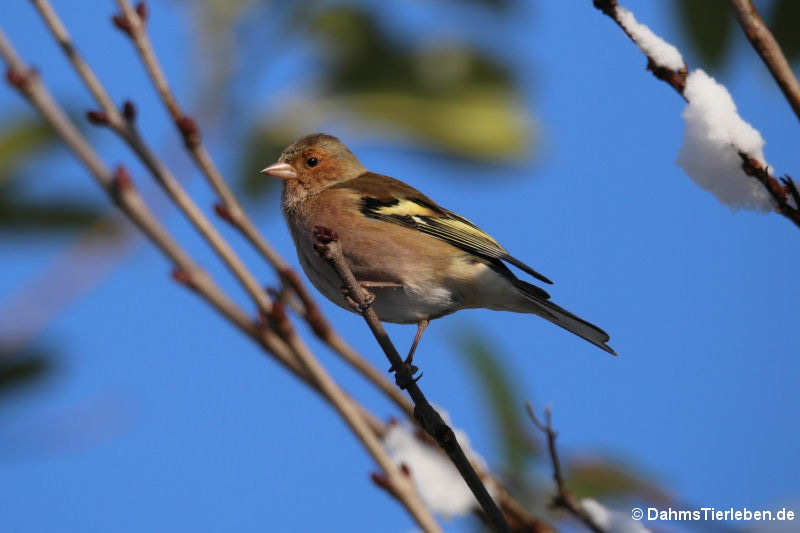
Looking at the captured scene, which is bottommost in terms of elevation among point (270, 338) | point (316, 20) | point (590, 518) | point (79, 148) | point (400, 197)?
point (590, 518)

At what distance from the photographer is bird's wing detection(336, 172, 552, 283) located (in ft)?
14.9

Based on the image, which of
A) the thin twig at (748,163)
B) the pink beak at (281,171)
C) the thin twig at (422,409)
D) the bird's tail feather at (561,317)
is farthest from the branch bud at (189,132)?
the pink beak at (281,171)

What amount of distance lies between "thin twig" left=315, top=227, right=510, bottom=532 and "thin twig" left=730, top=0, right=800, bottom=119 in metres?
1.27

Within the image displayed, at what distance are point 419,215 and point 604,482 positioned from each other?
1.86 metres

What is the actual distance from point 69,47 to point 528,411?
2042mm

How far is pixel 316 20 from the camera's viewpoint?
4.86m

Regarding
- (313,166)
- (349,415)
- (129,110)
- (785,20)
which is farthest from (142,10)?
(313,166)

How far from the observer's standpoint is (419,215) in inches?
188

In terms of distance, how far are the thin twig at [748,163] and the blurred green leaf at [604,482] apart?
1.62 m

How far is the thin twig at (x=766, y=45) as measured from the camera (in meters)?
1.70

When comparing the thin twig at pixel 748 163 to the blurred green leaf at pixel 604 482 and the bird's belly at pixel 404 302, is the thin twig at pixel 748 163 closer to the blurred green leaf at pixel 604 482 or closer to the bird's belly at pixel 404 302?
the blurred green leaf at pixel 604 482

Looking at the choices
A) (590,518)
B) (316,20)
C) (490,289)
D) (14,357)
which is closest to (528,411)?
(590,518)

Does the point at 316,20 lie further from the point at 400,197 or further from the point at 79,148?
the point at 79,148

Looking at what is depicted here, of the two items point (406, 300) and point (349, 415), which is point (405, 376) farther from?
point (406, 300)
